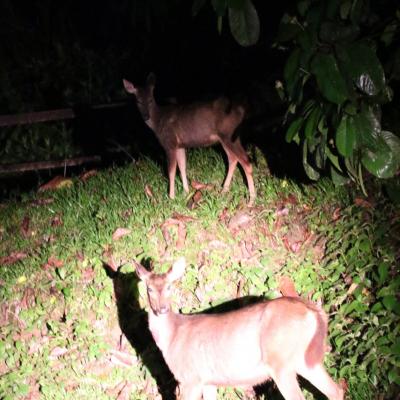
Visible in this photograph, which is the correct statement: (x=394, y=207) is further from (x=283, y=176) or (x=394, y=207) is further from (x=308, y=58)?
(x=308, y=58)

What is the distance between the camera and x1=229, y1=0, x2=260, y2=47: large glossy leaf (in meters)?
2.81

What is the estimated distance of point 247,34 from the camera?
282cm

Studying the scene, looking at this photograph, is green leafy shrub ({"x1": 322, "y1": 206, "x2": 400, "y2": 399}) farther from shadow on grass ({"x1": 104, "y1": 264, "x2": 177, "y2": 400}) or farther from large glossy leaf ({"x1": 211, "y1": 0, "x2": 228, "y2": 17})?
large glossy leaf ({"x1": 211, "y1": 0, "x2": 228, "y2": 17})

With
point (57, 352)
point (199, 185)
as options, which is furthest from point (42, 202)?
point (57, 352)

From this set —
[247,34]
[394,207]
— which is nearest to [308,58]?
[247,34]

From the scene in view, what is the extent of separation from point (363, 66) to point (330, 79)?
0.53 ft

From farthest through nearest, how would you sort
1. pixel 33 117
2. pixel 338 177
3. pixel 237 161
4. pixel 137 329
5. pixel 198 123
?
pixel 33 117
pixel 198 123
pixel 237 161
pixel 137 329
pixel 338 177

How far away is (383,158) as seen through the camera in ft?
10.1

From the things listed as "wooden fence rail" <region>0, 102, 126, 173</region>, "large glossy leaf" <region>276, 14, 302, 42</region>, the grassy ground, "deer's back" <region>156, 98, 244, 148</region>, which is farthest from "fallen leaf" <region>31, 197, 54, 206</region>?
"large glossy leaf" <region>276, 14, 302, 42</region>

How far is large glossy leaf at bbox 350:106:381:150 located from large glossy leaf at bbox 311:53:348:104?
0.99 feet

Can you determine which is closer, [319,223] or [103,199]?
[319,223]

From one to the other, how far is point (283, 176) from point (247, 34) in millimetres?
4280

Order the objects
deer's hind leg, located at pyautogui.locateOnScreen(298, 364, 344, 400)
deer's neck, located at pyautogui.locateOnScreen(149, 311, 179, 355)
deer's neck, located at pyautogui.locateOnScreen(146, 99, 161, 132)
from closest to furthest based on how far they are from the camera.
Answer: deer's hind leg, located at pyautogui.locateOnScreen(298, 364, 344, 400) → deer's neck, located at pyautogui.locateOnScreen(149, 311, 179, 355) → deer's neck, located at pyautogui.locateOnScreen(146, 99, 161, 132)

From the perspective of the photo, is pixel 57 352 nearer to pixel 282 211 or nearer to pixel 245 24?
pixel 282 211
